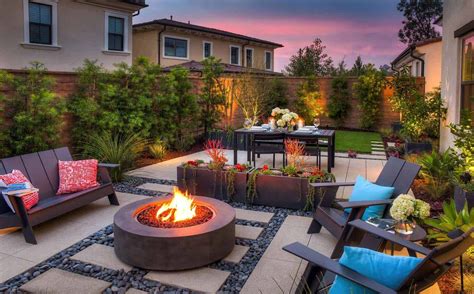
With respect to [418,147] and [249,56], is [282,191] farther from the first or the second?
[249,56]

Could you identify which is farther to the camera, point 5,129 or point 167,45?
point 167,45

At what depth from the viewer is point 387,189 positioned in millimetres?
3912

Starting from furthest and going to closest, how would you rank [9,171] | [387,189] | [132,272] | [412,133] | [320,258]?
[412,133] → [9,171] → [387,189] → [132,272] → [320,258]

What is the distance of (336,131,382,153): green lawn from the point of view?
407 inches

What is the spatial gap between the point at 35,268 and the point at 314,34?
21.3 m

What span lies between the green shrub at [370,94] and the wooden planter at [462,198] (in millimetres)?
9596

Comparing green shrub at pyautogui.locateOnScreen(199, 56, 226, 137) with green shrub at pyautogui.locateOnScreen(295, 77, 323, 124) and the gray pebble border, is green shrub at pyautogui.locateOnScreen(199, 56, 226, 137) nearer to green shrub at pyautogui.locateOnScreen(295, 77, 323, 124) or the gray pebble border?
green shrub at pyautogui.locateOnScreen(295, 77, 323, 124)

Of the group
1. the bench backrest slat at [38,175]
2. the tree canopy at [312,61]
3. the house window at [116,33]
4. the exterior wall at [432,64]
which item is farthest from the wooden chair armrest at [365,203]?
the tree canopy at [312,61]

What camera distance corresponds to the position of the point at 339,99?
14.7 metres

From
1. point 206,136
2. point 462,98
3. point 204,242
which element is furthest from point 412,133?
point 204,242

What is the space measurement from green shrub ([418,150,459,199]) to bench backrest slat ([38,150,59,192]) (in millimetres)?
5207

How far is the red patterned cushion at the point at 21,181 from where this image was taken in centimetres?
411

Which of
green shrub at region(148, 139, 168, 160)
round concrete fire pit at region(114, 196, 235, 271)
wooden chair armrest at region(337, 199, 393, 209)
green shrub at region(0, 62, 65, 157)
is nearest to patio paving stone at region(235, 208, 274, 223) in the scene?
round concrete fire pit at region(114, 196, 235, 271)

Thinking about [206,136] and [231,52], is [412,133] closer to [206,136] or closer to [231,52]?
[206,136]
